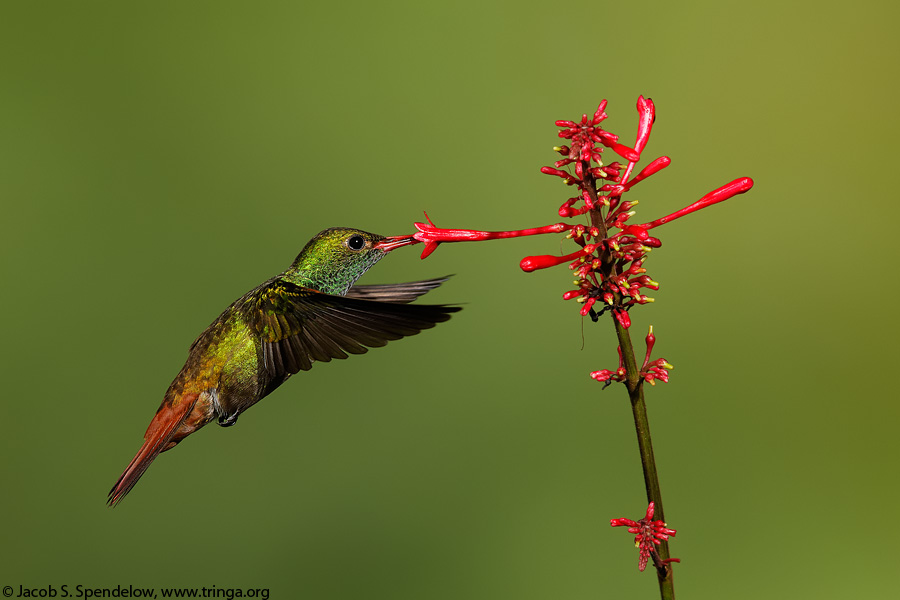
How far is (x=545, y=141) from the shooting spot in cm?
377

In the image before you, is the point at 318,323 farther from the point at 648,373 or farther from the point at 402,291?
the point at 648,373

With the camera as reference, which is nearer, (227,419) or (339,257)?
(339,257)

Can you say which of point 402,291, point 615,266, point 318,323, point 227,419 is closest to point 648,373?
point 615,266

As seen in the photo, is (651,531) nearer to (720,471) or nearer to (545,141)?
(720,471)

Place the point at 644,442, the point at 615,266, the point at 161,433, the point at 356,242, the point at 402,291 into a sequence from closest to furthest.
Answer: the point at 644,442
the point at 615,266
the point at 356,242
the point at 161,433
the point at 402,291

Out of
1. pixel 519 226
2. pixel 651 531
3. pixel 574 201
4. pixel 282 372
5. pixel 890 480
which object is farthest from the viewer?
pixel 519 226

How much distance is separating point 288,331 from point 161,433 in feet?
1.47

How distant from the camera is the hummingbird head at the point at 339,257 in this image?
180 centimetres

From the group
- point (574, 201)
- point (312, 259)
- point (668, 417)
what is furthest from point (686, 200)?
point (574, 201)

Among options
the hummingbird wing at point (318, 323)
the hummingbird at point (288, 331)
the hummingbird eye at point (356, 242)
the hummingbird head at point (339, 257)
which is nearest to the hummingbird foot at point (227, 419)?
the hummingbird at point (288, 331)

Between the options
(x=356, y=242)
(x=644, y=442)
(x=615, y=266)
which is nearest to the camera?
(x=644, y=442)

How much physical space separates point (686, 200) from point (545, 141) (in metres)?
0.71

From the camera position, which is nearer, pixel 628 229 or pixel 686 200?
pixel 628 229

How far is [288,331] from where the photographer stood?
5.74ft
